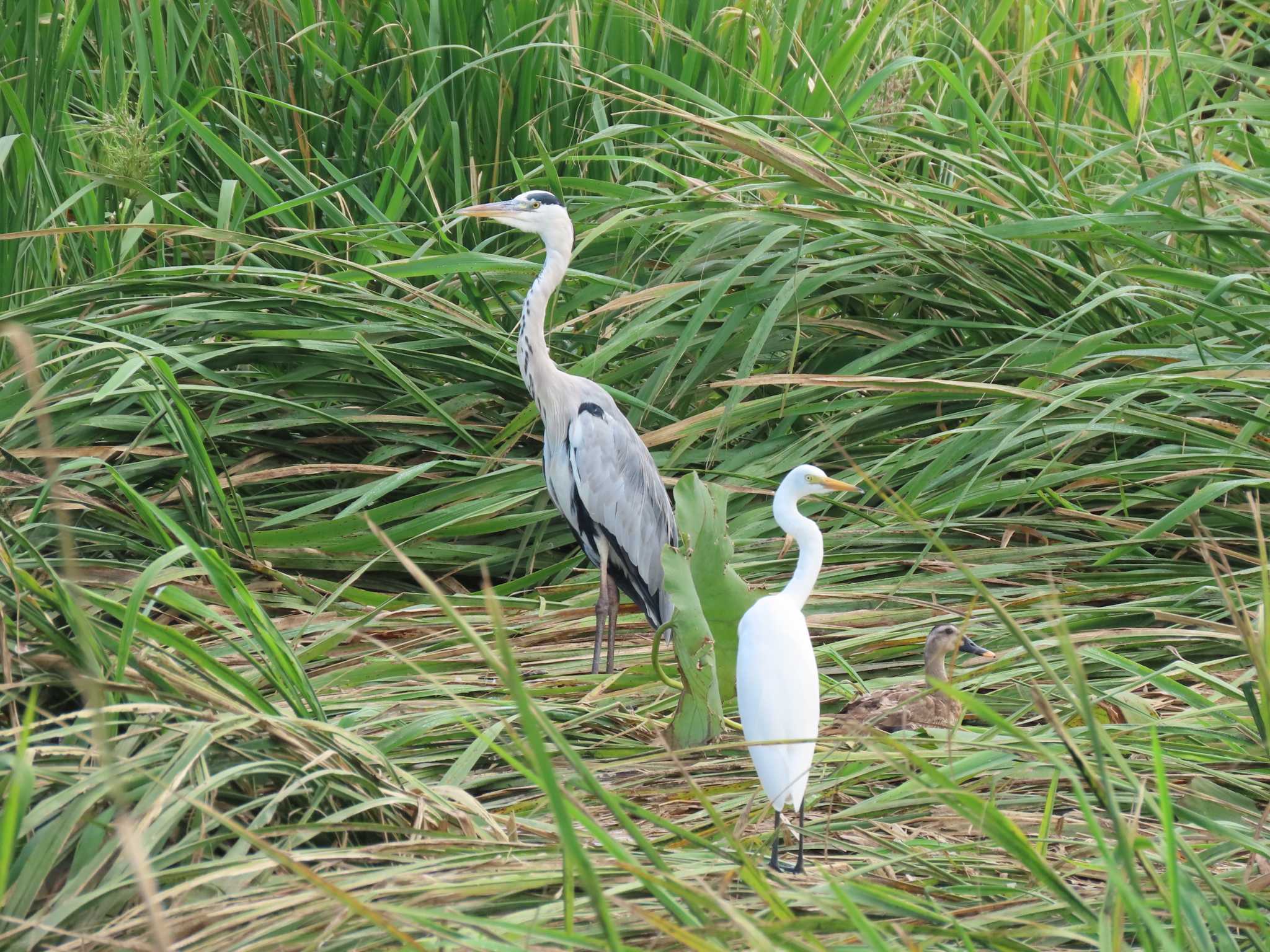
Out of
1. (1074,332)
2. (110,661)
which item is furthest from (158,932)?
(1074,332)

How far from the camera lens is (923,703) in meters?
2.85

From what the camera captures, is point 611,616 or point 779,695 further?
point 611,616

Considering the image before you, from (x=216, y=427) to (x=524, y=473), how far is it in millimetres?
845

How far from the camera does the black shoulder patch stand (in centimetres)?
375

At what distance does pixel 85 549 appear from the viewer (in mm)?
3279

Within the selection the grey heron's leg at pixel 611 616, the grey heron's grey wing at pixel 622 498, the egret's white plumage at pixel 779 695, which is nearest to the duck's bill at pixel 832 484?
the egret's white plumage at pixel 779 695

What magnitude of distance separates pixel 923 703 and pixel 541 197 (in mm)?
1753

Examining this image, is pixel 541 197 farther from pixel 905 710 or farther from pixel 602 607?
pixel 905 710

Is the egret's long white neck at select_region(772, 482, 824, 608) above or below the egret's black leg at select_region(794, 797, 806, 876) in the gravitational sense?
above

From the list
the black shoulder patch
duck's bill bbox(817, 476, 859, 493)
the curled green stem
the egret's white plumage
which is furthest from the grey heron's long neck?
the egret's white plumage

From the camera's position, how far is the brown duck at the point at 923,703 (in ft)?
9.09

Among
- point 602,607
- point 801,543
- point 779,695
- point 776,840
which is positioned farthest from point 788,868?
point 602,607

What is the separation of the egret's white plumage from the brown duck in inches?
22.6

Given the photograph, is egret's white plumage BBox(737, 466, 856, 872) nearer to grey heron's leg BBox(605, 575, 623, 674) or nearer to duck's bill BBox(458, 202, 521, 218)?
grey heron's leg BBox(605, 575, 623, 674)
